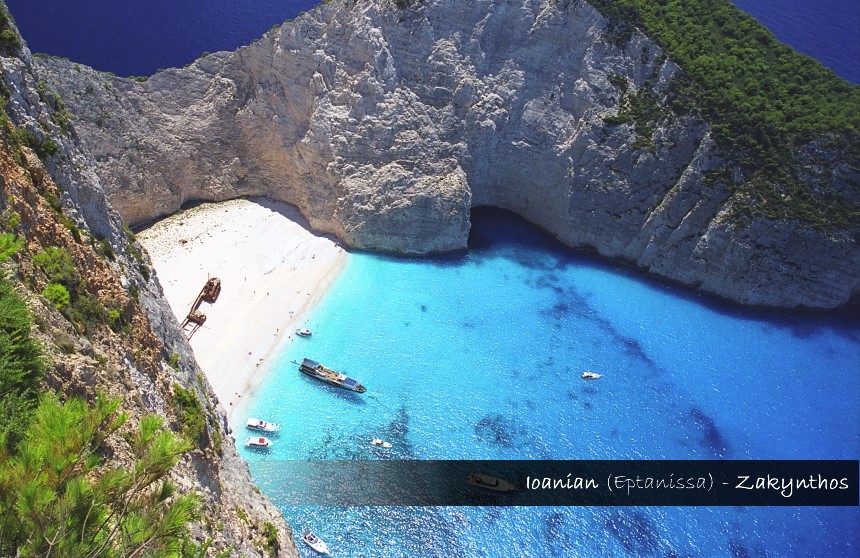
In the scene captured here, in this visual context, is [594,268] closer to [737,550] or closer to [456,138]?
[456,138]

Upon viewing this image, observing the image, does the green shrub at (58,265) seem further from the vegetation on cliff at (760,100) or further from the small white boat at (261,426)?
the vegetation on cliff at (760,100)

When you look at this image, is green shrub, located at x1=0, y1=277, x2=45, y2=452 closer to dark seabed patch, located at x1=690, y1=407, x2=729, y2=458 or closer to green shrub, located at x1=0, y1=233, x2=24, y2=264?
green shrub, located at x1=0, y1=233, x2=24, y2=264

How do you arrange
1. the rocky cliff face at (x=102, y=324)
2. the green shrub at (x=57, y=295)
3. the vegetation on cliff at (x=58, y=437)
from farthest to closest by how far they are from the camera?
the green shrub at (x=57, y=295) < the rocky cliff face at (x=102, y=324) < the vegetation on cliff at (x=58, y=437)

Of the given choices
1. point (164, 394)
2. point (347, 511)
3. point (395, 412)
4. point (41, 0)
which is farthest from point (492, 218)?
point (41, 0)

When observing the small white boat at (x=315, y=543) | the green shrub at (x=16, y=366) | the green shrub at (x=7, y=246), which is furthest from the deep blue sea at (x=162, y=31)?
the green shrub at (x=16, y=366)

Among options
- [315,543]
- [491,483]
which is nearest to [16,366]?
[315,543]

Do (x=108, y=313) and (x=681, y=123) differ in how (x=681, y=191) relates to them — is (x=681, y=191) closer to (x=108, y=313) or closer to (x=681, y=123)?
(x=681, y=123)
